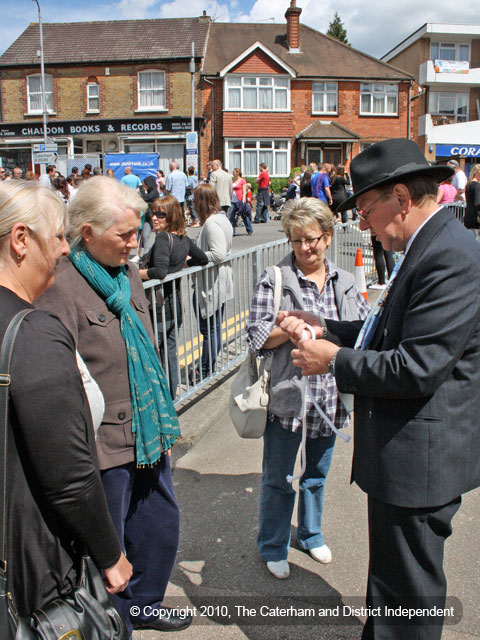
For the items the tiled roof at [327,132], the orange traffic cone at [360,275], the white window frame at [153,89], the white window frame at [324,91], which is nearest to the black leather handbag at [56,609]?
the orange traffic cone at [360,275]

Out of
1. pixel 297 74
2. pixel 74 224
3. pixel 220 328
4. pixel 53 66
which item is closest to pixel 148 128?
pixel 53 66

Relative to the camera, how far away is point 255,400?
9.83ft

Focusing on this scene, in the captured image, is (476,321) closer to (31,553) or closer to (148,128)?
(31,553)

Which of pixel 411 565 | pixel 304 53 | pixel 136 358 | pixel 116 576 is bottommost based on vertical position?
pixel 411 565

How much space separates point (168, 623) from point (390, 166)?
2.26 meters

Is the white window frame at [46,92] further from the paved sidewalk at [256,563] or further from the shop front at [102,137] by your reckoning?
the paved sidewalk at [256,563]

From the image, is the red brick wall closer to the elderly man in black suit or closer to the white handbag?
the white handbag

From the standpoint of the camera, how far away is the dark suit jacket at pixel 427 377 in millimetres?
1830

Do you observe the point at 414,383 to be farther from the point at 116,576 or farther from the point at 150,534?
the point at 150,534

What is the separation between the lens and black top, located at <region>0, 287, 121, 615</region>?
1.43m

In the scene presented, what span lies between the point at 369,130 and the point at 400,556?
35.7 m

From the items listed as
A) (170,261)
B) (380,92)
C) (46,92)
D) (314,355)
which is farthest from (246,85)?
(314,355)

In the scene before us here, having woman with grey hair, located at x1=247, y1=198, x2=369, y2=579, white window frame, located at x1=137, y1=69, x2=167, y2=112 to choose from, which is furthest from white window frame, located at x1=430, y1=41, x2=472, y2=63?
woman with grey hair, located at x1=247, y1=198, x2=369, y2=579

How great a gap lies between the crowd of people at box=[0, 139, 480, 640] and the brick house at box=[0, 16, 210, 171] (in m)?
31.3
